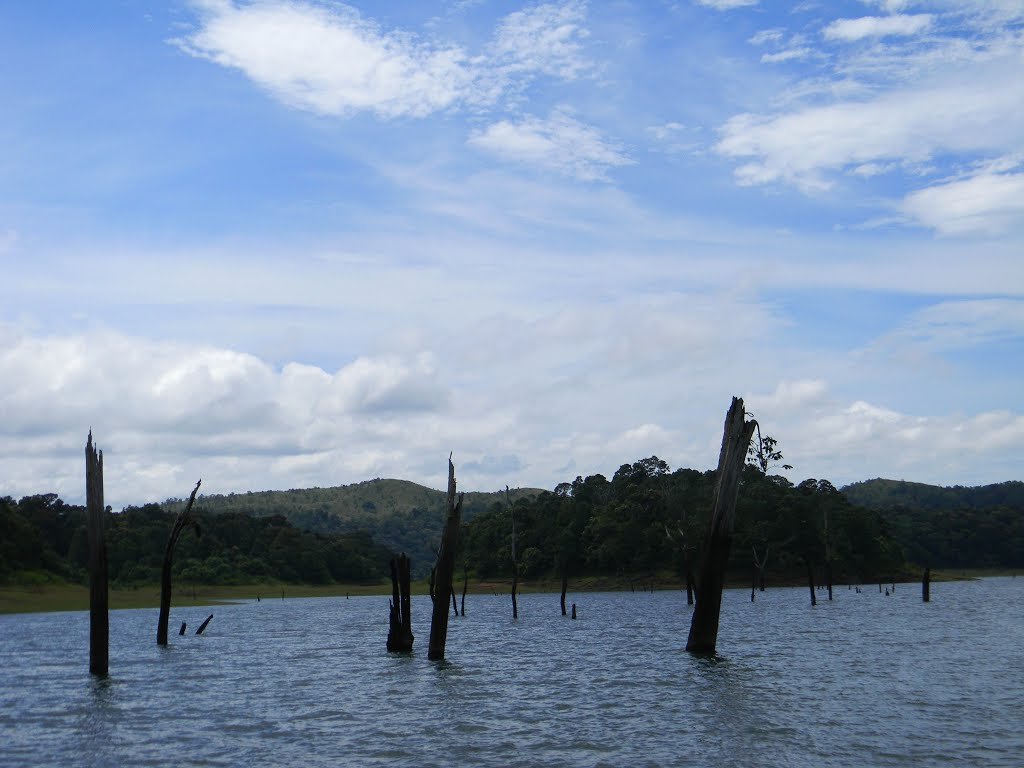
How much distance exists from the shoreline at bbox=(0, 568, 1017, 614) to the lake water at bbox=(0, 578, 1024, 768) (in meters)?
44.2

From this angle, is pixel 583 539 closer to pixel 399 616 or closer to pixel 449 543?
pixel 399 616

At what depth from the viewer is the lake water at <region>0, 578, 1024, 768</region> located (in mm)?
19953

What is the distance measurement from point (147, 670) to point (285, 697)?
1062 centimetres

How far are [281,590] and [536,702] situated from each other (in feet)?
395

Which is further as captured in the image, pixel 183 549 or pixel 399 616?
pixel 183 549

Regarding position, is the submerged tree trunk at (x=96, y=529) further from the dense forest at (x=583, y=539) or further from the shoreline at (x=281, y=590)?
the dense forest at (x=583, y=539)

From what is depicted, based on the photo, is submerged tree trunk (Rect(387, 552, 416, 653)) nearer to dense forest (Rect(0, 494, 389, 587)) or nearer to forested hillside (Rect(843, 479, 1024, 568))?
dense forest (Rect(0, 494, 389, 587))

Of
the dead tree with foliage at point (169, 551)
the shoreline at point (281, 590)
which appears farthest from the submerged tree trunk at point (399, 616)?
the shoreline at point (281, 590)

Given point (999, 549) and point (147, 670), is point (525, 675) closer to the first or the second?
point (147, 670)

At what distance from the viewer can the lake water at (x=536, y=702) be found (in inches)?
786

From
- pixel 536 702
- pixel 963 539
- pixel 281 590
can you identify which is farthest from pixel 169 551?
pixel 963 539

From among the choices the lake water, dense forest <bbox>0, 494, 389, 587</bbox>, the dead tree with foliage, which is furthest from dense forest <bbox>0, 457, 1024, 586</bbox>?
the lake water

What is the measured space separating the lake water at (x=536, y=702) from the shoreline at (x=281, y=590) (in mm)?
44157

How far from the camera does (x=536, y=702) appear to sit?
2730 cm
